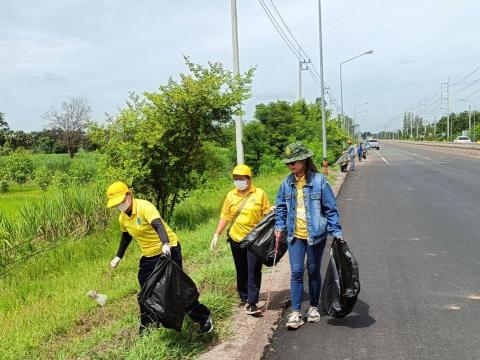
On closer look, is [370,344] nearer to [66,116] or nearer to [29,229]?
[29,229]

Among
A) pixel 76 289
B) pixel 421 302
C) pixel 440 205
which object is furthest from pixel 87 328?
pixel 440 205

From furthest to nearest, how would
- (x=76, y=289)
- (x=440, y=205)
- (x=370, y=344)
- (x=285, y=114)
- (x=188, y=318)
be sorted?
(x=285, y=114), (x=440, y=205), (x=76, y=289), (x=188, y=318), (x=370, y=344)

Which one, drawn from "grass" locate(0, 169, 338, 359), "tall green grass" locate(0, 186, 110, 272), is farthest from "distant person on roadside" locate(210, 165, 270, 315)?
"tall green grass" locate(0, 186, 110, 272)

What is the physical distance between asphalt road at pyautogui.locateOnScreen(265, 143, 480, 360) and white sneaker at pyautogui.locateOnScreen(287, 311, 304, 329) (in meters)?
0.05

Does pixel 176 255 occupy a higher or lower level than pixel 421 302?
higher

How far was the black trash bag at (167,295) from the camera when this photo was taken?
4027mm

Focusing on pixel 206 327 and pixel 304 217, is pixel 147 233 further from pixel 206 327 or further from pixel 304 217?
pixel 304 217

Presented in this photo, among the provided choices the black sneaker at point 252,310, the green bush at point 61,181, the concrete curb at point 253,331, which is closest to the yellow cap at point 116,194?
the concrete curb at point 253,331

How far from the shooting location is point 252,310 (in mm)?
5098

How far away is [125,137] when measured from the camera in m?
11.0

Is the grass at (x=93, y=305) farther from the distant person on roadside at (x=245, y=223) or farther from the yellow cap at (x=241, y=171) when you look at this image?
the yellow cap at (x=241, y=171)

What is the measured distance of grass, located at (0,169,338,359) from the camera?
14.2ft

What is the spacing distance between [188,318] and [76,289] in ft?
9.16

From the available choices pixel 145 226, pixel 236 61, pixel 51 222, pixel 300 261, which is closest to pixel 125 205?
pixel 145 226
